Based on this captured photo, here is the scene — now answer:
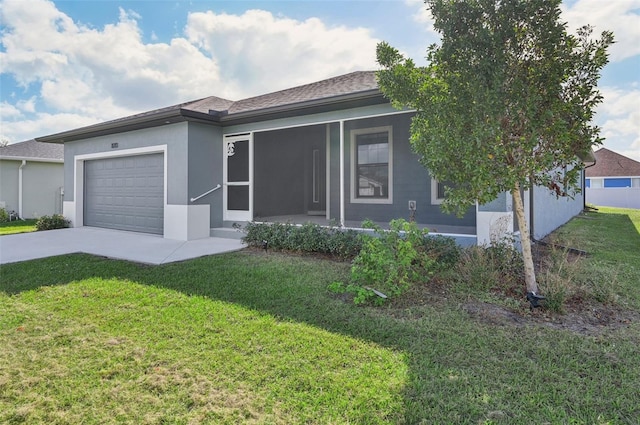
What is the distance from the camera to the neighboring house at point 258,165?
27.9 feet

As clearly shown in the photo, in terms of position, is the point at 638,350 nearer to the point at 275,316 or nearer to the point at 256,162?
the point at 275,316

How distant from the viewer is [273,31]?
1064 cm

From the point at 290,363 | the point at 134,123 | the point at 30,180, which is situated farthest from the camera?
the point at 30,180

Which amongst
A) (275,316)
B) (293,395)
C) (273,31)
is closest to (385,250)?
(275,316)

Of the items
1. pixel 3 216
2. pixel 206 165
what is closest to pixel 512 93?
pixel 206 165

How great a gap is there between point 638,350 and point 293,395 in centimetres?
293

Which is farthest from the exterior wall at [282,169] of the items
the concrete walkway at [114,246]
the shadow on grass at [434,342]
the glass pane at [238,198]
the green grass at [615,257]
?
the green grass at [615,257]

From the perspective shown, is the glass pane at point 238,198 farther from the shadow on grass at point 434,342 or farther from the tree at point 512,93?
the tree at point 512,93

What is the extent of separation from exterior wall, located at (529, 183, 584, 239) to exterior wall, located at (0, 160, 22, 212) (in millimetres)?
19773

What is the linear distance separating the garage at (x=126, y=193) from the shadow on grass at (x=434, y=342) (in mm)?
4330

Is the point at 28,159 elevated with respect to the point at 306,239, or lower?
elevated

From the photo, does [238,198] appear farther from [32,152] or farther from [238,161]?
[32,152]

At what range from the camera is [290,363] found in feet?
9.50

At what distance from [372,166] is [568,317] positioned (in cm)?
623
